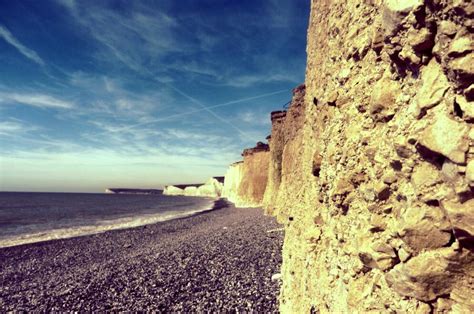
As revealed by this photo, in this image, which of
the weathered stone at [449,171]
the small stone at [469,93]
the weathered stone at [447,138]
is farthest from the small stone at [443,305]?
the small stone at [469,93]

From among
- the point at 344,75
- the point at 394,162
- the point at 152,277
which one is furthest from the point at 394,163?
the point at 152,277

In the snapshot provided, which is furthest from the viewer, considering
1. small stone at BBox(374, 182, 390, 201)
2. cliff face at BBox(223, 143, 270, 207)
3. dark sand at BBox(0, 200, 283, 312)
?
cliff face at BBox(223, 143, 270, 207)

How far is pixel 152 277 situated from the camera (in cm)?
1208

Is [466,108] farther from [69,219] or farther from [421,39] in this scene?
[69,219]

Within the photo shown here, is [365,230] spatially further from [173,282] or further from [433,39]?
[173,282]

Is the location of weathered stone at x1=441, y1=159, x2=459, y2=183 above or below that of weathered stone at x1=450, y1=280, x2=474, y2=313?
above

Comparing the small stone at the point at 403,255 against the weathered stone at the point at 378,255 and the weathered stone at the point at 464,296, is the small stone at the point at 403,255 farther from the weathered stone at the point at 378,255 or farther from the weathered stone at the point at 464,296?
the weathered stone at the point at 464,296

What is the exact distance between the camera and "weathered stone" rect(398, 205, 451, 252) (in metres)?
2.31

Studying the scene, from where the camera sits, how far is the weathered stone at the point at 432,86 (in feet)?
7.50

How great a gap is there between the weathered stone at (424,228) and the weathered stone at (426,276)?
8cm

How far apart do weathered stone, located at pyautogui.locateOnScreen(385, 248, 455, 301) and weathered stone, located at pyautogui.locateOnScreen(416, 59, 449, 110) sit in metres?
1.16

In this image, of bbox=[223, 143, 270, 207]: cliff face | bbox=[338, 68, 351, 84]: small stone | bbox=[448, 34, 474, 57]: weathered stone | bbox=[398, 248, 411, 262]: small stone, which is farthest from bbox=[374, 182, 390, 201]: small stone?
bbox=[223, 143, 270, 207]: cliff face

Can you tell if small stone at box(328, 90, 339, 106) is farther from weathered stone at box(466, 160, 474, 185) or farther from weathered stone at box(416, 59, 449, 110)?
weathered stone at box(466, 160, 474, 185)

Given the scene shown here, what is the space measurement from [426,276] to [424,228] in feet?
1.30
